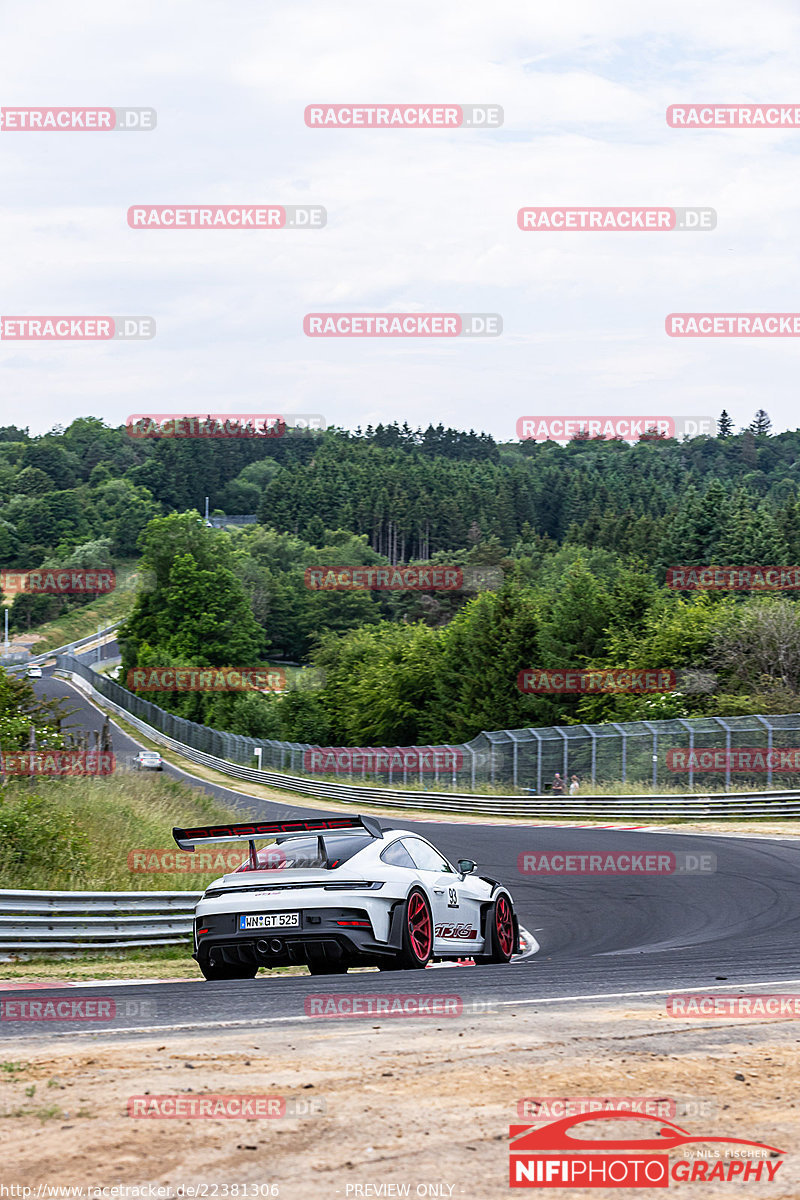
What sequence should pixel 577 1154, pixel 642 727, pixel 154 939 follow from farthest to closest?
pixel 642 727, pixel 154 939, pixel 577 1154

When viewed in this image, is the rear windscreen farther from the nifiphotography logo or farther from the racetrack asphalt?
the nifiphotography logo

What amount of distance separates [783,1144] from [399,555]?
178 meters

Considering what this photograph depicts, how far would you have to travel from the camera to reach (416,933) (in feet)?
33.5

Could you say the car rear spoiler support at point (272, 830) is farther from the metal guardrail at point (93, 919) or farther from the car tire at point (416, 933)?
the metal guardrail at point (93, 919)

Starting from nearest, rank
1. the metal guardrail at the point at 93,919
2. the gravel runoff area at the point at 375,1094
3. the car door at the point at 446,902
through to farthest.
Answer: the gravel runoff area at the point at 375,1094
the car door at the point at 446,902
the metal guardrail at the point at 93,919

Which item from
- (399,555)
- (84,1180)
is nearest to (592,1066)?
(84,1180)

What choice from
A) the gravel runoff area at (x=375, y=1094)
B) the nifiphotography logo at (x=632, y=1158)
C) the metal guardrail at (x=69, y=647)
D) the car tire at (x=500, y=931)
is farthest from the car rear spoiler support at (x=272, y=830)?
the metal guardrail at (x=69, y=647)

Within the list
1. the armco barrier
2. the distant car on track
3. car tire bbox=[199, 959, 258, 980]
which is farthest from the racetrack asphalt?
the distant car on track

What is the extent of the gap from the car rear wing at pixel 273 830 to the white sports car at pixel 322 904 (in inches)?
0.4

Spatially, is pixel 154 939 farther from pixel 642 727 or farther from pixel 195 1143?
pixel 642 727

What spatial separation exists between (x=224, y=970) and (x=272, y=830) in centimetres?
121

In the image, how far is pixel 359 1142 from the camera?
4.70 metres

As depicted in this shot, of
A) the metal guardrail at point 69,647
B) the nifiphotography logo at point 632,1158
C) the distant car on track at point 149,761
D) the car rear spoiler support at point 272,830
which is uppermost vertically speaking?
the car rear spoiler support at point 272,830

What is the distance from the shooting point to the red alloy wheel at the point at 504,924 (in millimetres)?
11891
